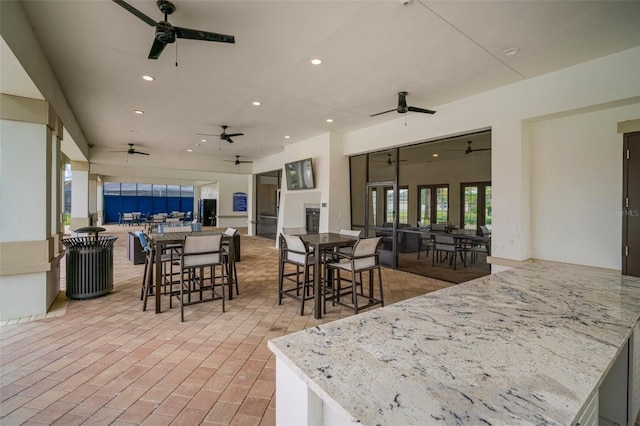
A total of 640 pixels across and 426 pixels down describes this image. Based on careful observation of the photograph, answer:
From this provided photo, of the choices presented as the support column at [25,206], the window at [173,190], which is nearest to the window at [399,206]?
the support column at [25,206]

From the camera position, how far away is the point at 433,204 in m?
7.50

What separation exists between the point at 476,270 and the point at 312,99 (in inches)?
170

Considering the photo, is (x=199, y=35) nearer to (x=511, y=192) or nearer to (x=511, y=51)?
(x=511, y=51)

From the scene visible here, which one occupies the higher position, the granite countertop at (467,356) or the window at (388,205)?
the window at (388,205)

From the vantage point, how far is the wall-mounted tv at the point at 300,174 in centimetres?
706

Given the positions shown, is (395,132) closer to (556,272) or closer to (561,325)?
(556,272)

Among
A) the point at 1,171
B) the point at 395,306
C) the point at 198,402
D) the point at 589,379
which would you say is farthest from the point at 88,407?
the point at 1,171

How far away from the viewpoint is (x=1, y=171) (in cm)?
312

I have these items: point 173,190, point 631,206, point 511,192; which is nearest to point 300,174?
point 511,192

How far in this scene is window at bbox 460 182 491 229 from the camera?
19.5ft

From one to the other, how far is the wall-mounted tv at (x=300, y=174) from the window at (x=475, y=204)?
3650 millimetres

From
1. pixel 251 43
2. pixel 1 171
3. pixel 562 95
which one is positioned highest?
pixel 251 43

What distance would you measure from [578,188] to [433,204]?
3768mm

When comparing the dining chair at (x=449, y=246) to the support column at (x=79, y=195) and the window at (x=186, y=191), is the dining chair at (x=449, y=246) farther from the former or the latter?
the window at (x=186, y=191)
